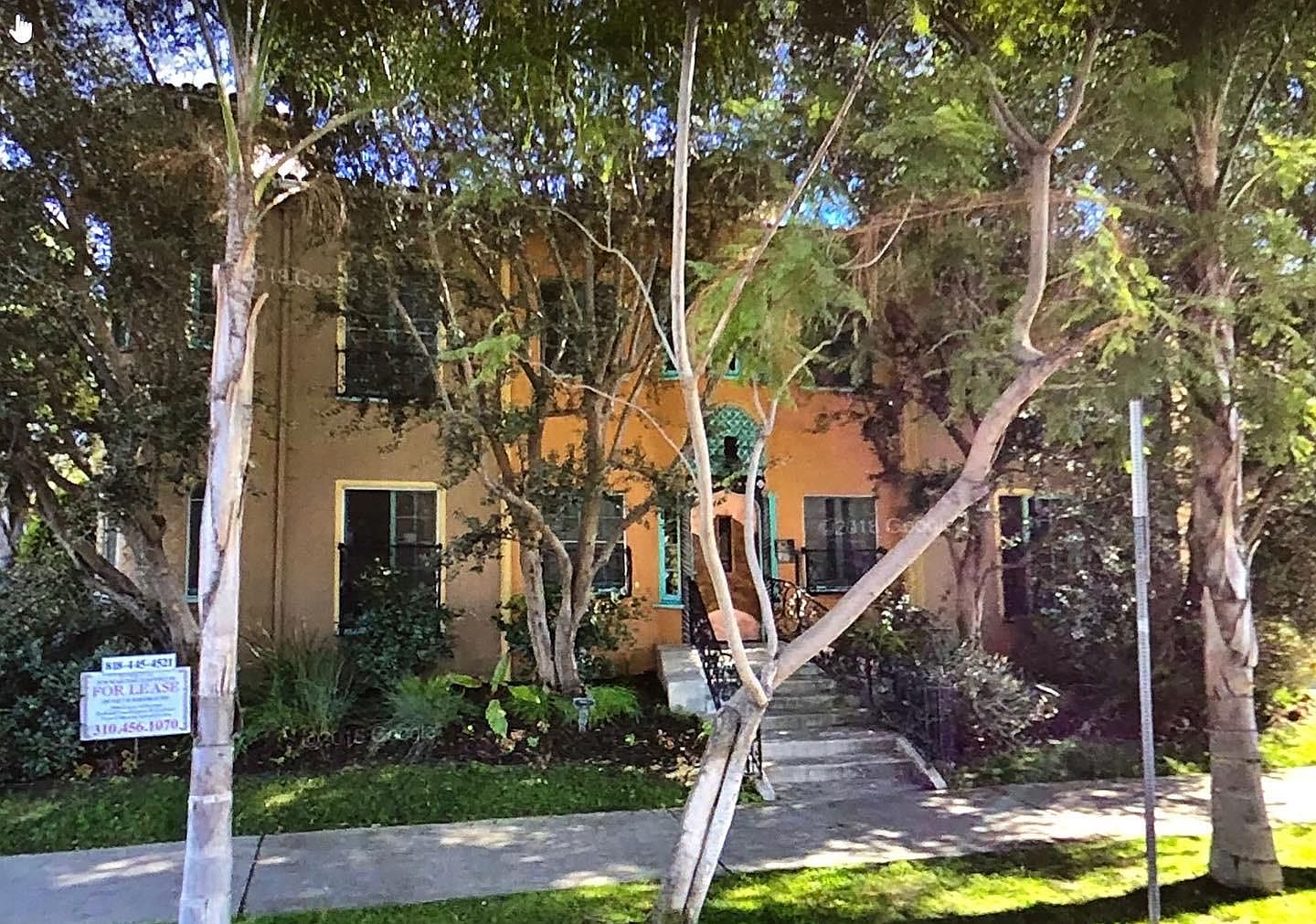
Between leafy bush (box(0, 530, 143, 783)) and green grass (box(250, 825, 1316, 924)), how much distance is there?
4.45 m

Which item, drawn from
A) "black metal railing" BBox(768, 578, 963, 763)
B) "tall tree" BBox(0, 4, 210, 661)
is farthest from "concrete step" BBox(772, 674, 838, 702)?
"tall tree" BBox(0, 4, 210, 661)

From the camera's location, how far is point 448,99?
7871 mm

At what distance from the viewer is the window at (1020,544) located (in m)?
13.1

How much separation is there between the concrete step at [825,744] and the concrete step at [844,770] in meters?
0.09

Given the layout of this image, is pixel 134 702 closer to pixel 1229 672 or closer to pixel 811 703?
pixel 811 703

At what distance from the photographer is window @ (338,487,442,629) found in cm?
1276

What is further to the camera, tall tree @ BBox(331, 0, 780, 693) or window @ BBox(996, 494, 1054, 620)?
window @ BBox(996, 494, 1054, 620)

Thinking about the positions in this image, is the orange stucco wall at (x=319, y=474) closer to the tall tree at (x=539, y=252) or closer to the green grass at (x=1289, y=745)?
the tall tree at (x=539, y=252)

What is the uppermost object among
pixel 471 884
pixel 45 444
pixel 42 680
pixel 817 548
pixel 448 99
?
pixel 448 99

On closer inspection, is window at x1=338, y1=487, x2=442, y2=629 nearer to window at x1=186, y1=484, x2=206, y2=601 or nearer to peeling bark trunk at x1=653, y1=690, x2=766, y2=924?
window at x1=186, y1=484, x2=206, y2=601

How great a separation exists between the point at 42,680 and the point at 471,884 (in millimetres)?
5290

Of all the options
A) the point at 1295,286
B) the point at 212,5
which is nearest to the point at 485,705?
the point at 212,5

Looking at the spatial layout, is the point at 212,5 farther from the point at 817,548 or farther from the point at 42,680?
the point at 817,548

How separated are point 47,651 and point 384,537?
416cm
